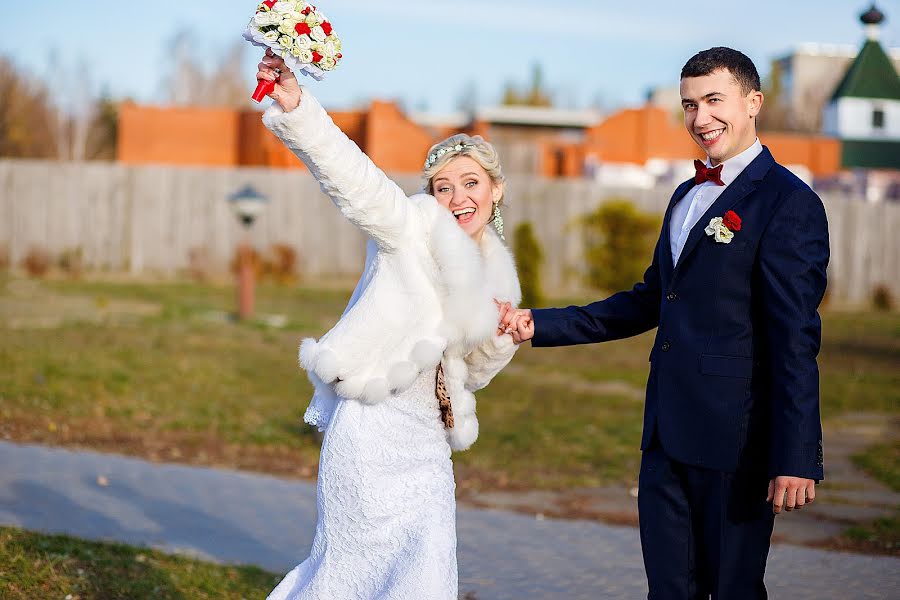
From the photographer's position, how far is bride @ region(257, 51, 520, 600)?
3.39 m

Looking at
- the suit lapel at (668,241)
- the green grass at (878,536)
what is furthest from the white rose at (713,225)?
the green grass at (878,536)

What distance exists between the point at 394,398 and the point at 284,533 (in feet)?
9.55

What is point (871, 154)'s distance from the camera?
1197 inches

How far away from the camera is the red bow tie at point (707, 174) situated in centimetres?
363

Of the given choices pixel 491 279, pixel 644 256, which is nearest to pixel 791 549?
pixel 491 279

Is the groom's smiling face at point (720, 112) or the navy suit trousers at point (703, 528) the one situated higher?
the groom's smiling face at point (720, 112)

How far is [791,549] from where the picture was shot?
20.1 ft

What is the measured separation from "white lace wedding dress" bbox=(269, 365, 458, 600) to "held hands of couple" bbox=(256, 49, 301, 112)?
999mm

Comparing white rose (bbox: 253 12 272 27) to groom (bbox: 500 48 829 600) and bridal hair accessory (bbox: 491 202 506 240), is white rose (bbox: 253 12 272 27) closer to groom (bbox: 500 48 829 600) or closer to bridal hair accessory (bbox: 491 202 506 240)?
bridal hair accessory (bbox: 491 202 506 240)

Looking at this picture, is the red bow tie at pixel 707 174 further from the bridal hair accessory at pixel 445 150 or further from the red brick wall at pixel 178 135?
the red brick wall at pixel 178 135

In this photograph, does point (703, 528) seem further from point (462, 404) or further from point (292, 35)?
point (292, 35)

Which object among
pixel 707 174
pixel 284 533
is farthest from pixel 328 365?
pixel 284 533

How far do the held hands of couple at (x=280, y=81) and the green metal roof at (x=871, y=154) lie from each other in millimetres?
28445

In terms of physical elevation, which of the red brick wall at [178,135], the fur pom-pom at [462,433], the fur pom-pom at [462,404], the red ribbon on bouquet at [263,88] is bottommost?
the fur pom-pom at [462,433]
